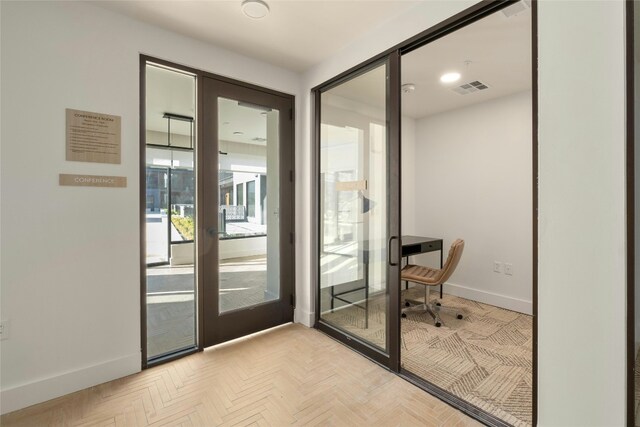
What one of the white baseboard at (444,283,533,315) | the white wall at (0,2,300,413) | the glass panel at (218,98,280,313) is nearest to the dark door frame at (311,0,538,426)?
the glass panel at (218,98,280,313)

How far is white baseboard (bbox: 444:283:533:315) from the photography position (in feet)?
12.4

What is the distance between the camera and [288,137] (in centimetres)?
332

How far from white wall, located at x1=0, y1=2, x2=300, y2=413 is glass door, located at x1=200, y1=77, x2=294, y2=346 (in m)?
0.59

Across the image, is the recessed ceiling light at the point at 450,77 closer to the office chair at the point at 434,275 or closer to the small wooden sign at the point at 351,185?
the small wooden sign at the point at 351,185

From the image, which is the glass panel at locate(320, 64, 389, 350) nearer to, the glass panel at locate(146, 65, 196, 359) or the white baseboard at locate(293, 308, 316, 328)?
the white baseboard at locate(293, 308, 316, 328)

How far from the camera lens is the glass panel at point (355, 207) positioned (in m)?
2.65

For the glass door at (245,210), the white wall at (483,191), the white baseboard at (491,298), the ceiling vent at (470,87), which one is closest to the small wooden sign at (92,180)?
the glass door at (245,210)

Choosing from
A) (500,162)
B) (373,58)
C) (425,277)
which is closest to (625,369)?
(425,277)

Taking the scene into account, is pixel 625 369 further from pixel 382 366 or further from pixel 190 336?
pixel 190 336

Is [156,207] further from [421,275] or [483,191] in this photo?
[483,191]

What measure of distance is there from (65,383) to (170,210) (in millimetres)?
1704

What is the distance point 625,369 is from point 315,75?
124 inches

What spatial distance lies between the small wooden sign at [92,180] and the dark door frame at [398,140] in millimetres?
1772

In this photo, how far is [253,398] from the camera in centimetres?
209
